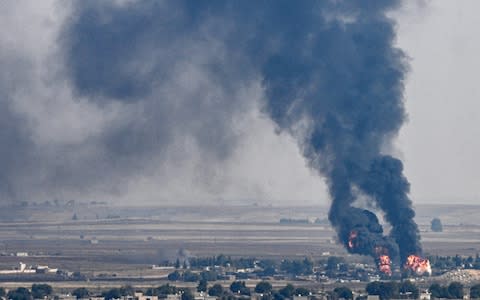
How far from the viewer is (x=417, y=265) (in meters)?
120

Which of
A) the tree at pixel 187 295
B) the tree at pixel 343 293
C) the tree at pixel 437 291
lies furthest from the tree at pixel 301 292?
the tree at pixel 437 291

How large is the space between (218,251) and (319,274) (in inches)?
1619

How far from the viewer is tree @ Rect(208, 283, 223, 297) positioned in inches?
4178

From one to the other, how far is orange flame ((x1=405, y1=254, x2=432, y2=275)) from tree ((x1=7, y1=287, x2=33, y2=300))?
2870 centimetres

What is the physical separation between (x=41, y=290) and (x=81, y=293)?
360 centimetres

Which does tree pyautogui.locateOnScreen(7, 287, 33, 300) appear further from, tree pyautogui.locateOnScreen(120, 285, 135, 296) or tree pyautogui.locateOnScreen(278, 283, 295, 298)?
tree pyautogui.locateOnScreen(278, 283, 295, 298)

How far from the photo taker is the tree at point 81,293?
10555 cm

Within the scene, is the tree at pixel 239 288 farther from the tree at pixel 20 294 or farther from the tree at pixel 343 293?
the tree at pixel 20 294

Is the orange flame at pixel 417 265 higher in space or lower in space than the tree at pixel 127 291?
higher

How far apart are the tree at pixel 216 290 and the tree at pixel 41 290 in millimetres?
10682

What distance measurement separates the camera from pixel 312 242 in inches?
7328

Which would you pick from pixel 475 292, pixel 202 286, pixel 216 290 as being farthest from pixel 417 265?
pixel 216 290

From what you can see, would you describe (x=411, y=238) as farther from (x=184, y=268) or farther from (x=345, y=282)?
(x=184, y=268)

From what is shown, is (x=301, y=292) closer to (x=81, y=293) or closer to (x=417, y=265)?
(x=81, y=293)
